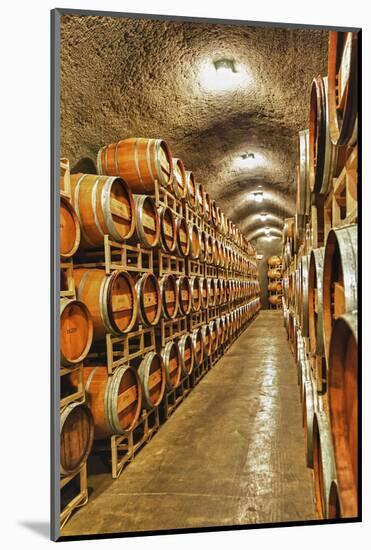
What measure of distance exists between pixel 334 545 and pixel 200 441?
4.03 ft

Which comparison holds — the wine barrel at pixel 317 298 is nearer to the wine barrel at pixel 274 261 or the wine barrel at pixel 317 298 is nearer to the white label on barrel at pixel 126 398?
the white label on barrel at pixel 126 398

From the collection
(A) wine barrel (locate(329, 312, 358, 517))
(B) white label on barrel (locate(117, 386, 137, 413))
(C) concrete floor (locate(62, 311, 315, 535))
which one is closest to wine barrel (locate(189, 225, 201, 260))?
(C) concrete floor (locate(62, 311, 315, 535))

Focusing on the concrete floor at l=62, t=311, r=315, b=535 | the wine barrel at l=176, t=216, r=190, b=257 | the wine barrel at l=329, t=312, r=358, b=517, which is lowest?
the concrete floor at l=62, t=311, r=315, b=535

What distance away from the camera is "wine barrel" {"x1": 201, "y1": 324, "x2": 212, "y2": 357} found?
250 inches

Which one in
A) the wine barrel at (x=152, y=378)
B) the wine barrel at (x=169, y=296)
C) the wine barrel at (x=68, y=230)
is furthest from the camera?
the wine barrel at (x=169, y=296)

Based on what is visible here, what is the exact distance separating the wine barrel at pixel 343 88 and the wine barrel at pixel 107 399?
223 cm

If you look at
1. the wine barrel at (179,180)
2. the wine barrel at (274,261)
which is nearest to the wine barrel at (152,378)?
the wine barrel at (179,180)

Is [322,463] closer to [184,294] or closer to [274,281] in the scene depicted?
[184,294]

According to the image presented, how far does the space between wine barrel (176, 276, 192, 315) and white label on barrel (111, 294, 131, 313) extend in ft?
5.13

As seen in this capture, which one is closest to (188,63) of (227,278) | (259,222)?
(259,222)

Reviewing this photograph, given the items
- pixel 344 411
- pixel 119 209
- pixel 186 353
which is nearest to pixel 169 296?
pixel 186 353

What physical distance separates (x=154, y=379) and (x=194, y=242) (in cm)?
255

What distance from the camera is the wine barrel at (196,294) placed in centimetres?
607

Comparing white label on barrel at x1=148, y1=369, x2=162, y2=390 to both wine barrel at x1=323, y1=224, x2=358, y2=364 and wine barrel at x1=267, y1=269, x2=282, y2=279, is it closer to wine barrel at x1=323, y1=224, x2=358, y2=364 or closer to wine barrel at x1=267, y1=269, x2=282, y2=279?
wine barrel at x1=323, y1=224, x2=358, y2=364
